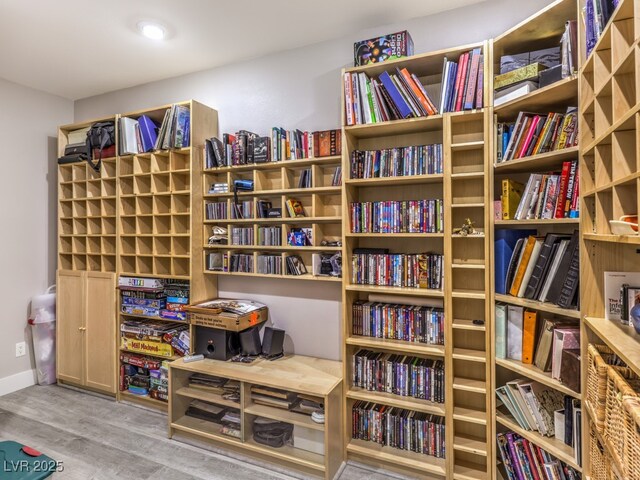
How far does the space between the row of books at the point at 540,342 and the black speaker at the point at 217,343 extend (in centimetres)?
173

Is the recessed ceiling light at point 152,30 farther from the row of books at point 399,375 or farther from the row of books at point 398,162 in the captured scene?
the row of books at point 399,375

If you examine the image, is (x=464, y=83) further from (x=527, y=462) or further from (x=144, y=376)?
(x=144, y=376)

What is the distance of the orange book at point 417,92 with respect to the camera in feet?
6.53

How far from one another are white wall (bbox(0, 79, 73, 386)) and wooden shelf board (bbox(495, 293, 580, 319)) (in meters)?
3.93

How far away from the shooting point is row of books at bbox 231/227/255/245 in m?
2.58

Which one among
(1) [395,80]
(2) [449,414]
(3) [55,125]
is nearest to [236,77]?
(1) [395,80]

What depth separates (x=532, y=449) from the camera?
5.77 ft

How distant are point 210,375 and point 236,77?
2.29m

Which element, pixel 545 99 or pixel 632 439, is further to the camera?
pixel 545 99

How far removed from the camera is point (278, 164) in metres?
2.47

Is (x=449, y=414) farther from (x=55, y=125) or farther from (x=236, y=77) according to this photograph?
(x=55, y=125)

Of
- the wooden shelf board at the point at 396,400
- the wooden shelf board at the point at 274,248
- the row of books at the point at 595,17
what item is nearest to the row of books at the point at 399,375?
the wooden shelf board at the point at 396,400

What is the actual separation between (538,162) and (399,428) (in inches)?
65.4

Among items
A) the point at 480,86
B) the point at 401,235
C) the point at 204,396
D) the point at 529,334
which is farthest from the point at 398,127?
the point at 204,396
